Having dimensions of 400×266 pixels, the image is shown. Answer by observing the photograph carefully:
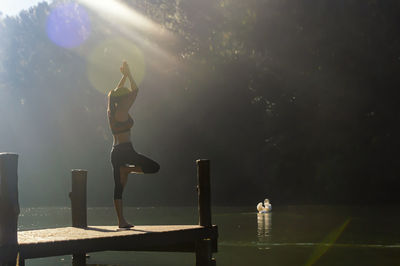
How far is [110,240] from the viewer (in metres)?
9.80

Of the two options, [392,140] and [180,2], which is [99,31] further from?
[392,140]

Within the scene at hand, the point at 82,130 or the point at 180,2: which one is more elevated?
the point at 180,2

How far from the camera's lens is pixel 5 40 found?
177 ft

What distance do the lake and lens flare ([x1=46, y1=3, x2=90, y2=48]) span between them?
20.9 metres

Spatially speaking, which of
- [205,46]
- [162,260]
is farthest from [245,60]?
[162,260]

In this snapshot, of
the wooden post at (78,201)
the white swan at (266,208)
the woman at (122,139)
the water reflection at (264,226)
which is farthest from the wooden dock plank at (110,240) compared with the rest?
the white swan at (266,208)

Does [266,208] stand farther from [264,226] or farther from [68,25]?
[68,25]

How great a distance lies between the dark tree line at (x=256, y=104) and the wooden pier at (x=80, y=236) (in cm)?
2228

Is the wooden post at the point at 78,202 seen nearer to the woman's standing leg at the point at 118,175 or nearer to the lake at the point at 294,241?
the woman's standing leg at the point at 118,175

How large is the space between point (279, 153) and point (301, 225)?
45.7 ft

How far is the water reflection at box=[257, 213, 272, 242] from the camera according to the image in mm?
19688

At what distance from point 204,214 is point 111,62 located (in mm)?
30507

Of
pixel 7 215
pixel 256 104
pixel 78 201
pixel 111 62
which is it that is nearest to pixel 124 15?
pixel 111 62

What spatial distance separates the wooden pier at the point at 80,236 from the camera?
8.37m
